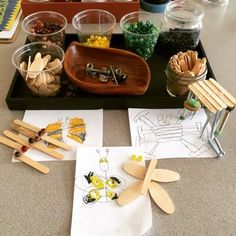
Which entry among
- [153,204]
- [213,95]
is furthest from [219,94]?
[153,204]

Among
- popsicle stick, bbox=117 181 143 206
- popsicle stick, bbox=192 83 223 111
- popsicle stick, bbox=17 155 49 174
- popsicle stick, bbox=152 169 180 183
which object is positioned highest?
popsicle stick, bbox=192 83 223 111

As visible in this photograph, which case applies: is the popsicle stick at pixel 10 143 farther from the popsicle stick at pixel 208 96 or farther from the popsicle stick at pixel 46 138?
the popsicle stick at pixel 208 96

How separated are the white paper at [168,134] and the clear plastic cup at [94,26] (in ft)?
0.77

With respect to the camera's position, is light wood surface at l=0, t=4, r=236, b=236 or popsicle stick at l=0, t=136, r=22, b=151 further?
popsicle stick at l=0, t=136, r=22, b=151

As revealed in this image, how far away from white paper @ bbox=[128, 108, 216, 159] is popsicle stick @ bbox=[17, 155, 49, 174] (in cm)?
19

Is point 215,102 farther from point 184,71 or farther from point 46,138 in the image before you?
point 46,138

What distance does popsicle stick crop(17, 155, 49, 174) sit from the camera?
1.85 feet

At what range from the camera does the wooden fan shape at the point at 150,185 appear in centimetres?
51

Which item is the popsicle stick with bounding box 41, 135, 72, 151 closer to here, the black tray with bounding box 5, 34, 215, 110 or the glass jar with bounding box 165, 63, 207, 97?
the black tray with bounding box 5, 34, 215, 110

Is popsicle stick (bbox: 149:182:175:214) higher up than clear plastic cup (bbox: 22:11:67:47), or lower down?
lower down

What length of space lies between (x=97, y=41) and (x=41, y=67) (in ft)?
0.61

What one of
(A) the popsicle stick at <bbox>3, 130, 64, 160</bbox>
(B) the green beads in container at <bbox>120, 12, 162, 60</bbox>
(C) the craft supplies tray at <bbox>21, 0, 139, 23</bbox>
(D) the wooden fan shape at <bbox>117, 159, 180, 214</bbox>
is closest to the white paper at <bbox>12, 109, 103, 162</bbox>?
(A) the popsicle stick at <bbox>3, 130, 64, 160</bbox>

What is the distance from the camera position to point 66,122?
0.66 meters

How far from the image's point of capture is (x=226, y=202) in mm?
522
